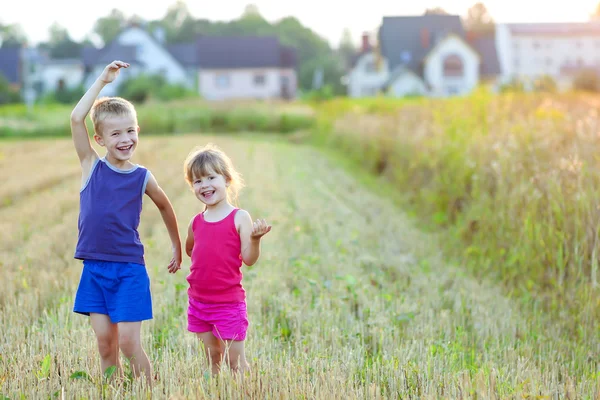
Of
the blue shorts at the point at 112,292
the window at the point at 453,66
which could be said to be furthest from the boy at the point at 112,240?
the window at the point at 453,66

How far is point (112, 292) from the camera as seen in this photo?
4121mm

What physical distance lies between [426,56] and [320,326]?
53563 mm

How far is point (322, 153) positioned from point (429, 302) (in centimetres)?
1622

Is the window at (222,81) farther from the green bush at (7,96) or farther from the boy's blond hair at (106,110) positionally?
the boy's blond hair at (106,110)

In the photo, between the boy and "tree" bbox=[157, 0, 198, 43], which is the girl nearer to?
the boy

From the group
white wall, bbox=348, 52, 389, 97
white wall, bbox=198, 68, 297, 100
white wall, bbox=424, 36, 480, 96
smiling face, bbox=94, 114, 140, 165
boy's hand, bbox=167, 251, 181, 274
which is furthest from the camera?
white wall, bbox=198, 68, 297, 100

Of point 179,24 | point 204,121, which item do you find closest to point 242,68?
point 204,121

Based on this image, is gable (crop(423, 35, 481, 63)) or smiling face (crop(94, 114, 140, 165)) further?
gable (crop(423, 35, 481, 63))

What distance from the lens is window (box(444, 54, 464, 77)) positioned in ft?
185

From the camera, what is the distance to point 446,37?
55.9 metres

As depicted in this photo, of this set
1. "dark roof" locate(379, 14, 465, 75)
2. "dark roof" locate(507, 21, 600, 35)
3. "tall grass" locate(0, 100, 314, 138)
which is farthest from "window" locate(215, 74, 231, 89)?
"tall grass" locate(0, 100, 314, 138)

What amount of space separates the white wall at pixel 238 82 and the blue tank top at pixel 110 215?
61.1 m

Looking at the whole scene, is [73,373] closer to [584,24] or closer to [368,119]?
[368,119]

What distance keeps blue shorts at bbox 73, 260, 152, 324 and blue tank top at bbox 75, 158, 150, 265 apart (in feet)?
0.18
